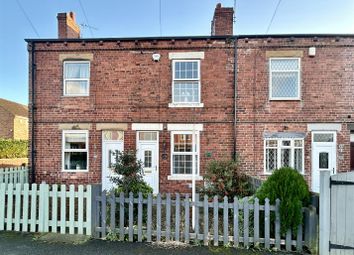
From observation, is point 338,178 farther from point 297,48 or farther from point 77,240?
point 297,48

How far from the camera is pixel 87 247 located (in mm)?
5090

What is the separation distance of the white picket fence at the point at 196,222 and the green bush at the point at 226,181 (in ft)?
6.80

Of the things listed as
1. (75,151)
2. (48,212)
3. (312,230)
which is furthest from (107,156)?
(312,230)

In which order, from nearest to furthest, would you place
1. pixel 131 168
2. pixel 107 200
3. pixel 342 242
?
pixel 342 242, pixel 107 200, pixel 131 168

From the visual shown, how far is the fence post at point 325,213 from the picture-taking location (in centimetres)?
466

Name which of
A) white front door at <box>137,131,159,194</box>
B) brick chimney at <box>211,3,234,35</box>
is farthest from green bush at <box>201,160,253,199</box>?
brick chimney at <box>211,3,234,35</box>

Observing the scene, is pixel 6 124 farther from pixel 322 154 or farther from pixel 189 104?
pixel 322 154

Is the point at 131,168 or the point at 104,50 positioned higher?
the point at 104,50

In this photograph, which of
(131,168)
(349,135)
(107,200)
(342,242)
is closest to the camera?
(342,242)

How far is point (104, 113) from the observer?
1130cm

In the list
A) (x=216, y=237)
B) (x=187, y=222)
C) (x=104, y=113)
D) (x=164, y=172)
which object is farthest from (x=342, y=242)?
(x=104, y=113)

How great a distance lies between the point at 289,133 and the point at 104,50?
28.8 feet

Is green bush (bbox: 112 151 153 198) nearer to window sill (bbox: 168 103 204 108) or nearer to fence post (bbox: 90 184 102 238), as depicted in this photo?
fence post (bbox: 90 184 102 238)

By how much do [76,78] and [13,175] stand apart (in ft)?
15.5
